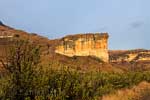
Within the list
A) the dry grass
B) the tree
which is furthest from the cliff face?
the tree

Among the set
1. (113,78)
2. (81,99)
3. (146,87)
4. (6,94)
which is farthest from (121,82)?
(6,94)

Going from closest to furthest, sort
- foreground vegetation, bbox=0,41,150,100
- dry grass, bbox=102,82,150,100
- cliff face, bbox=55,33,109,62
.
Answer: foreground vegetation, bbox=0,41,150,100 < dry grass, bbox=102,82,150,100 < cliff face, bbox=55,33,109,62

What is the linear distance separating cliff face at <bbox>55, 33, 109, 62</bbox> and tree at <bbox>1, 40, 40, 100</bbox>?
17028cm

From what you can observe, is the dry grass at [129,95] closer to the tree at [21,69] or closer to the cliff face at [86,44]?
the tree at [21,69]

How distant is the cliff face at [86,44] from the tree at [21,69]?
559 feet

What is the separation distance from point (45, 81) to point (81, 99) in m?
1.68

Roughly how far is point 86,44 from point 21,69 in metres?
176

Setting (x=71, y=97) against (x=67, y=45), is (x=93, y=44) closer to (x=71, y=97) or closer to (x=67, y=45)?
(x=67, y=45)

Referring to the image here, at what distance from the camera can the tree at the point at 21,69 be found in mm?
16906

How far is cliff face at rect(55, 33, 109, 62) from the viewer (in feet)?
621

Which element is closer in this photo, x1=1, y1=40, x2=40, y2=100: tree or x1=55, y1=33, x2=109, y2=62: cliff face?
x1=1, y1=40, x2=40, y2=100: tree

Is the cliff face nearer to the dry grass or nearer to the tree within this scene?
the dry grass

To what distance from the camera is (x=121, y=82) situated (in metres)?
32.7

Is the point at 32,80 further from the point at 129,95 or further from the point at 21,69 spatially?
the point at 129,95
